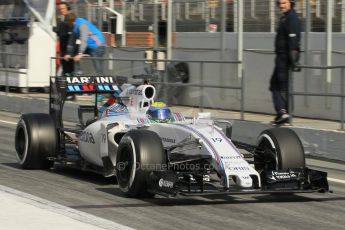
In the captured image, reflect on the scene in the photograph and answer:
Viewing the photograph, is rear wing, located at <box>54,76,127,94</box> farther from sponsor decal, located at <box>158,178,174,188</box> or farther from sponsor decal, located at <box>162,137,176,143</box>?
sponsor decal, located at <box>158,178,174,188</box>

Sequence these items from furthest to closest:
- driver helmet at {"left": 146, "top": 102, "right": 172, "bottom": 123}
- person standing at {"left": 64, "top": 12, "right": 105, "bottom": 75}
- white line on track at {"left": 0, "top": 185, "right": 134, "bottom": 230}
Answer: person standing at {"left": 64, "top": 12, "right": 105, "bottom": 75} < driver helmet at {"left": 146, "top": 102, "right": 172, "bottom": 123} < white line on track at {"left": 0, "top": 185, "right": 134, "bottom": 230}

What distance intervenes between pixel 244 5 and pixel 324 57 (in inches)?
96.4

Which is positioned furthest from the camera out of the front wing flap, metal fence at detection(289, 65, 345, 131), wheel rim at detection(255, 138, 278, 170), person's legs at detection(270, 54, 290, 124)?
person's legs at detection(270, 54, 290, 124)

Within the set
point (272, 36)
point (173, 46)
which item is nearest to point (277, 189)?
point (272, 36)

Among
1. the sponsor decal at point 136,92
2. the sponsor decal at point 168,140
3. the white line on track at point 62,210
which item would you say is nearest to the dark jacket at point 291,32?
the sponsor decal at point 136,92

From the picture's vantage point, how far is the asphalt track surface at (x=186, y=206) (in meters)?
7.42

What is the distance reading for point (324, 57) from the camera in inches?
597

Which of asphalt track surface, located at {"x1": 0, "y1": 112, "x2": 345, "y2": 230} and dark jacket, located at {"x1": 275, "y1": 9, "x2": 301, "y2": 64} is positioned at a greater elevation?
dark jacket, located at {"x1": 275, "y1": 9, "x2": 301, "y2": 64}

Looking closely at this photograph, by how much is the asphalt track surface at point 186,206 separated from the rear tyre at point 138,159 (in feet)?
0.48

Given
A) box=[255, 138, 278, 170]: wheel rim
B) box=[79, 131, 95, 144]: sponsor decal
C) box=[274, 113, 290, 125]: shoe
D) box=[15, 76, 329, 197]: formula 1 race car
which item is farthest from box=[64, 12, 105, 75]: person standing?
box=[255, 138, 278, 170]: wheel rim

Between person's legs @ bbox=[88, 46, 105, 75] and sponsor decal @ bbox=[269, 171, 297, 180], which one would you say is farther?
person's legs @ bbox=[88, 46, 105, 75]

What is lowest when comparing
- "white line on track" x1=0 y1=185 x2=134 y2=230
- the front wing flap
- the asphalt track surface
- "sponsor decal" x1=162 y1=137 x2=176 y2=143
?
the asphalt track surface

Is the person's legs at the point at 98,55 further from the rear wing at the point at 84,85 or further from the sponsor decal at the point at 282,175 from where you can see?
the sponsor decal at the point at 282,175

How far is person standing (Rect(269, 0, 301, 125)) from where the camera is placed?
13.2 m
